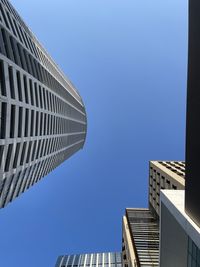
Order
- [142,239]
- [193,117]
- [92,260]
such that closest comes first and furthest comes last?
1. [193,117]
2. [142,239]
3. [92,260]

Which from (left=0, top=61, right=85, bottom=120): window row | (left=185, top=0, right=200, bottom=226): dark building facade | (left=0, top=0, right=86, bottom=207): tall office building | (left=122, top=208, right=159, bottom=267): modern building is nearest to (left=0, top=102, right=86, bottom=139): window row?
(left=0, top=0, right=86, bottom=207): tall office building

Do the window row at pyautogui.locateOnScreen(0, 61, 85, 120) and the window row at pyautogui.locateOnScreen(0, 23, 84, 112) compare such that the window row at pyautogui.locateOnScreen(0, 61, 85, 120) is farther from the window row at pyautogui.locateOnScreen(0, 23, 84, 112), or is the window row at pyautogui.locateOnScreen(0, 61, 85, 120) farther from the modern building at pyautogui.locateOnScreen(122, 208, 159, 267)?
the modern building at pyautogui.locateOnScreen(122, 208, 159, 267)

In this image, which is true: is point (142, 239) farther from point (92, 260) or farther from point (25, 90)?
point (92, 260)

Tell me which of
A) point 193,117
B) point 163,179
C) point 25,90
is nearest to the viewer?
point 193,117

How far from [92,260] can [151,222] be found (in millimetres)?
43323

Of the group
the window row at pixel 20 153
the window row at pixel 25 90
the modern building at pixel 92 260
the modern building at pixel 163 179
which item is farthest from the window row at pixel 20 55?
the modern building at pixel 92 260

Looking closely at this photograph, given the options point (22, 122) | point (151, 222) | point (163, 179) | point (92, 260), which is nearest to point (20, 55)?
point (22, 122)

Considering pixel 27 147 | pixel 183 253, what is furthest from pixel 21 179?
pixel 183 253

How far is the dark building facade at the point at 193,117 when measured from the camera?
30.7 meters

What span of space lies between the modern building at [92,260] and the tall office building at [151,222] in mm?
32329

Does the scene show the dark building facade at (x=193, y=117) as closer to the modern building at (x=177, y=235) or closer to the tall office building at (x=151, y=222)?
the modern building at (x=177, y=235)

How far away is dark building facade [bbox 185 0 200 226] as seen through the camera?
30672 millimetres

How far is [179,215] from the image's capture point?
117 feet

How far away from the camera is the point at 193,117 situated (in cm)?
3238
